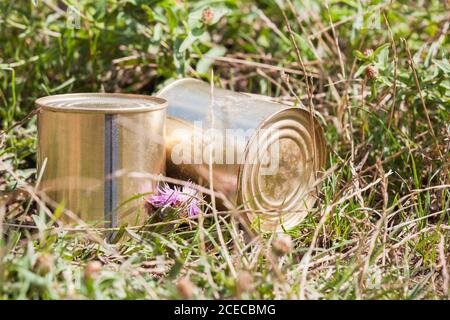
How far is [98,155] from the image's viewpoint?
1.57 meters

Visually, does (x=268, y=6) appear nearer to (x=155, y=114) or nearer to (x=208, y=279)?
(x=155, y=114)

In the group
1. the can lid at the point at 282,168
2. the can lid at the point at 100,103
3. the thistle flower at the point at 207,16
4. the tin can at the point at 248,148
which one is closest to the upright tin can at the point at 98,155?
the can lid at the point at 100,103

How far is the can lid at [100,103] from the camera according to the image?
5.09 feet

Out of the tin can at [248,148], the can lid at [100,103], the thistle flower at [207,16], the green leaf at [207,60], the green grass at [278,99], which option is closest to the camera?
the green grass at [278,99]

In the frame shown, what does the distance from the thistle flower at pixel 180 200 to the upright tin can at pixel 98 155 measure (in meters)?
0.04

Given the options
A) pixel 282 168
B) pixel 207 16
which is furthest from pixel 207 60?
pixel 282 168

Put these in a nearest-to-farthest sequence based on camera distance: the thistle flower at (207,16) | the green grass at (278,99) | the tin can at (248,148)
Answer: the green grass at (278,99) < the tin can at (248,148) < the thistle flower at (207,16)

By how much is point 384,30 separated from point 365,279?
47.4 inches

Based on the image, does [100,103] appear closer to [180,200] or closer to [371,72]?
[180,200]

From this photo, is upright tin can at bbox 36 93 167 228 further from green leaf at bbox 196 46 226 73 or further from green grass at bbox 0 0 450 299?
green leaf at bbox 196 46 226 73

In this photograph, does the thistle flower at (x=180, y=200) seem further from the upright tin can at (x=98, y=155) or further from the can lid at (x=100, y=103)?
the can lid at (x=100, y=103)

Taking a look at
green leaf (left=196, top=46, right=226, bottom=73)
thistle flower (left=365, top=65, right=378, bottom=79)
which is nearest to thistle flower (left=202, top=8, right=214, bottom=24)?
green leaf (left=196, top=46, right=226, bottom=73)

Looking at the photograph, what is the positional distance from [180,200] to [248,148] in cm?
20

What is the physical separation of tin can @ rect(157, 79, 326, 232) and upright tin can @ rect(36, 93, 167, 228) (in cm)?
11
